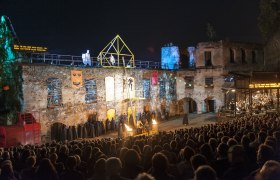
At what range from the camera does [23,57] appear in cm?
2186

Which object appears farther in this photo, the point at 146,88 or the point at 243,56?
the point at 243,56

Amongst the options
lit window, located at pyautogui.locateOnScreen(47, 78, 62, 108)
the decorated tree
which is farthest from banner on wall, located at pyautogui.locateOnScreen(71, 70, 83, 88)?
the decorated tree

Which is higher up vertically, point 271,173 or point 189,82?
point 189,82

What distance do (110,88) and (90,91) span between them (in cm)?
248

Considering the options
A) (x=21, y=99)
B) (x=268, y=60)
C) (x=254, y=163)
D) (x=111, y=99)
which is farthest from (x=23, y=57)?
(x=268, y=60)

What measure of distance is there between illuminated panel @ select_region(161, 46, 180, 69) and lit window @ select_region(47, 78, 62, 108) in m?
17.5

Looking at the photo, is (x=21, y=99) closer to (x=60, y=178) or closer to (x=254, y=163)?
(x=60, y=178)

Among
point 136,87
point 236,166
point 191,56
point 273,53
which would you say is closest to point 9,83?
point 136,87

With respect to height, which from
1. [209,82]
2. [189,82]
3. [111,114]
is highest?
[189,82]

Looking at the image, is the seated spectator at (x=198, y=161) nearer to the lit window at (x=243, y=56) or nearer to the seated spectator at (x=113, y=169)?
the seated spectator at (x=113, y=169)

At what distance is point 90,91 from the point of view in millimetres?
26375

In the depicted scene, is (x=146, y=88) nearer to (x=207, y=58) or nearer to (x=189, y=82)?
(x=189, y=82)

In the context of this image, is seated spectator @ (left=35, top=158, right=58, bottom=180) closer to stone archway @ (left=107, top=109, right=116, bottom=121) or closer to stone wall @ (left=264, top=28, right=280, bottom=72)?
stone archway @ (left=107, top=109, right=116, bottom=121)

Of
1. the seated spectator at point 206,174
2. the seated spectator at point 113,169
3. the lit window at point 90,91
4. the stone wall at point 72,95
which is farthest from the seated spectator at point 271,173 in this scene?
the lit window at point 90,91
